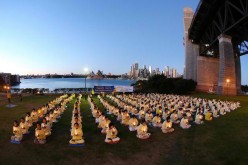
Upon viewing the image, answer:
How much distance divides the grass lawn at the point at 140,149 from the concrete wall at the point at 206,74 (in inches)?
1885

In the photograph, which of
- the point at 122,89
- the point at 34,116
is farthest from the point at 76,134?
the point at 122,89

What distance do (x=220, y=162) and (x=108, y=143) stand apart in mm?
6043

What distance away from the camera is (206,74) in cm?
6425

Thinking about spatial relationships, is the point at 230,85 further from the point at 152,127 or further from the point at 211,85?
the point at 152,127

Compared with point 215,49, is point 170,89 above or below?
below

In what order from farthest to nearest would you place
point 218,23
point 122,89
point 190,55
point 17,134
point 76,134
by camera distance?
point 190,55
point 122,89
point 218,23
point 17,134
point 76,134

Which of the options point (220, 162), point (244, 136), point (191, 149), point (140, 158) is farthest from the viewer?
point (244, 136)

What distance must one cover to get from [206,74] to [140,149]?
55.4 metres

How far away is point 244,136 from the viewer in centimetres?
1546

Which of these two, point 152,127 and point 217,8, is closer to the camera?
Answer: point 152,127

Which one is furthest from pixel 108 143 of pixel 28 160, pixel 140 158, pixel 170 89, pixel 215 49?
pixel 215 49

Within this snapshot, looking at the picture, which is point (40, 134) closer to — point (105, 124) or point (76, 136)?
point (76, 136)

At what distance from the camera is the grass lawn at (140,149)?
11.5 m

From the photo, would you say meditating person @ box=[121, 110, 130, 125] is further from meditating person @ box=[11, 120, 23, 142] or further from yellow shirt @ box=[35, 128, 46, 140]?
meditating person @ box=[11, 120, 23, 142]
